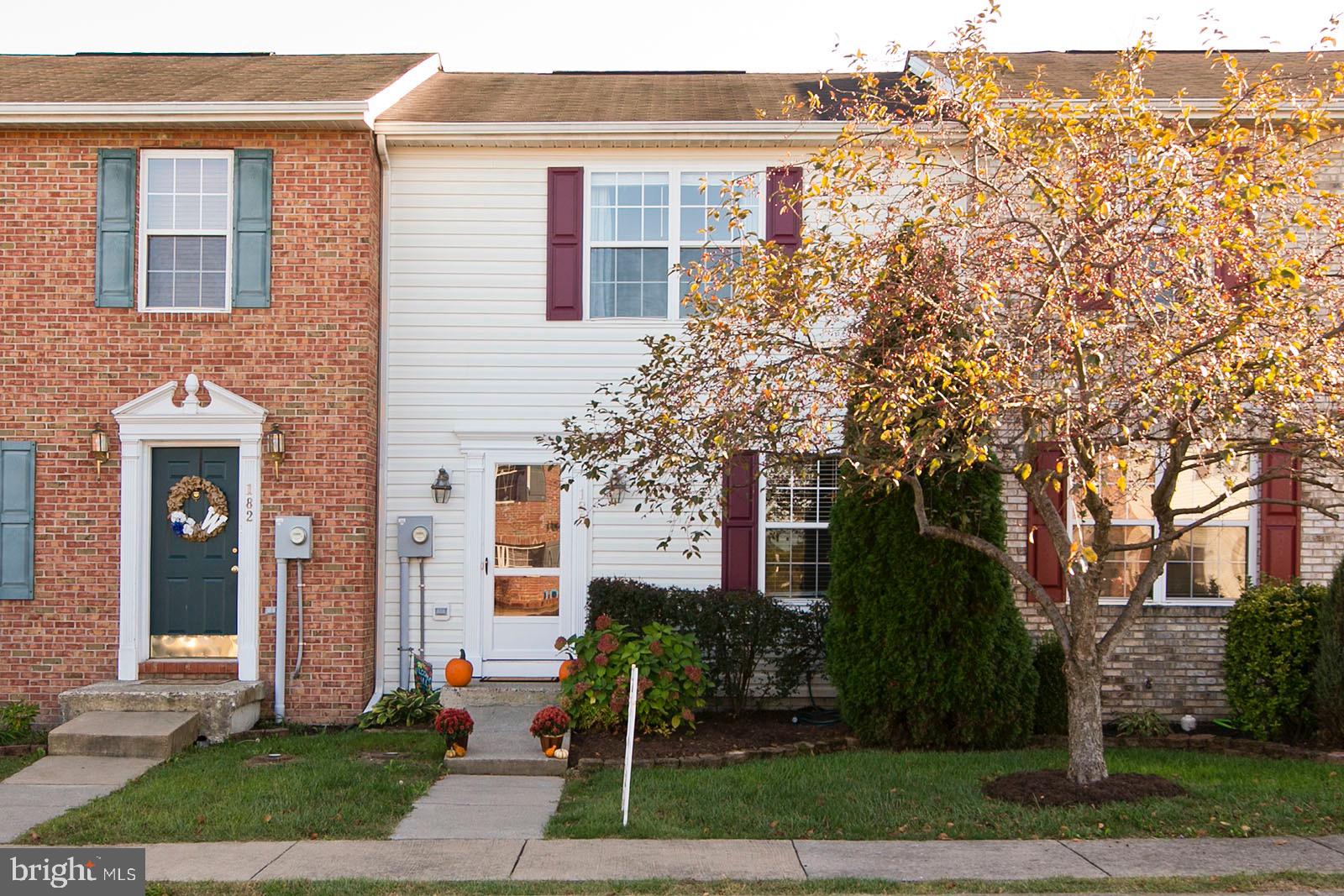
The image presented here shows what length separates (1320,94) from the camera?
6340 millimetres

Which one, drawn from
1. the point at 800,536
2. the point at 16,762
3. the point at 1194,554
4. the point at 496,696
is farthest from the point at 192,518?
the point at 1194,554

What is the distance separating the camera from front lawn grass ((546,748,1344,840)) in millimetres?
6734

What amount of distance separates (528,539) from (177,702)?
3.26m

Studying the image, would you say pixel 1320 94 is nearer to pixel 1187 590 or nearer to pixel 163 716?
pixel 1187 590

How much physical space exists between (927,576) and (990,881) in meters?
3.16

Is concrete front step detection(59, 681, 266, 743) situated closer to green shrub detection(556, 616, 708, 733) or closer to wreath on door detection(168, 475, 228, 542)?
wreath on door detection(168, 475, 228, 542)

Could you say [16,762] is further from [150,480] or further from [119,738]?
[150,480]

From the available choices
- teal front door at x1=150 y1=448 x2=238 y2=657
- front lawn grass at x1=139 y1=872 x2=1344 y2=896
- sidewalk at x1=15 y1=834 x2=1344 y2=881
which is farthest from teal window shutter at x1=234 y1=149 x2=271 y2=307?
front lawn grass at x1=139 y1=872 x2=1344 y2=896

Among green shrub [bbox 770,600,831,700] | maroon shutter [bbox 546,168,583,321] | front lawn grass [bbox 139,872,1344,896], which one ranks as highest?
maroon shutter [bbox 546,168,583,321]

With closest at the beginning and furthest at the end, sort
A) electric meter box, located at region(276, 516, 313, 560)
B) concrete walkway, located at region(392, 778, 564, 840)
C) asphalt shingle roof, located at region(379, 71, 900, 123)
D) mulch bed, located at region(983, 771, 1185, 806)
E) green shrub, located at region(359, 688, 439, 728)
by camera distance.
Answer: concrete walkway, located at region(392, 778, 564, 840), mulch bed, located at region(983, 771, 1185, 806), green shrub, located at region(359, 688, 439, 728), electric meter box, located at region(276, 516, 313, 560), asphalt shingle roof, located at region(379, 71, 900, 123)

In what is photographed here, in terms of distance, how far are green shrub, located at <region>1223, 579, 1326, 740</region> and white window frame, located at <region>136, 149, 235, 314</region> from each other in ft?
30.0

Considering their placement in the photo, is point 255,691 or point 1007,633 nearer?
point 1007,633

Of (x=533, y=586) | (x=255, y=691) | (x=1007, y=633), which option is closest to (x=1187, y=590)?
(x=1007, y=633)

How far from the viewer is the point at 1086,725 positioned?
7406 millimetres
